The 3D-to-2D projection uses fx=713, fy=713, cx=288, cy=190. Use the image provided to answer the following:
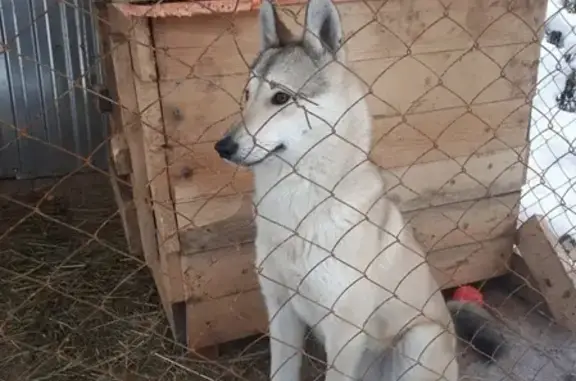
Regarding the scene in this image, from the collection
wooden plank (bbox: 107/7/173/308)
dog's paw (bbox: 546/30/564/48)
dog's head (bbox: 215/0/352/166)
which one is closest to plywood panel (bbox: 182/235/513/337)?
wooden plank (bbox: 107/7/173/308)

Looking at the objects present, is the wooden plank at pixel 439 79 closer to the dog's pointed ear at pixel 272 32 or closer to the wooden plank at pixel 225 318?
the dog's pointed ear at pixel 272 32

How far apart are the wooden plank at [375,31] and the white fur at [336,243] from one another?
0.78 ft

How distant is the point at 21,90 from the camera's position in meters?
3.65

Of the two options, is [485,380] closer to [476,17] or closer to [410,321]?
[410,321]

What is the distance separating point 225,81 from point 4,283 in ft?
4.64

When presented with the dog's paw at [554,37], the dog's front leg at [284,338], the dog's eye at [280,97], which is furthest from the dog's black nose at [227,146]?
the dog's paw at [554,37]

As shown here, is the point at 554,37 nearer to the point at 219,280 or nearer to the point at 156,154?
the point at 219,280

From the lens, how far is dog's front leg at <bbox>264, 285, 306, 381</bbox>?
6.86 feet

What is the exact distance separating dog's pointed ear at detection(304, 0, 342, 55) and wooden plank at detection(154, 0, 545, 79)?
0.38ft

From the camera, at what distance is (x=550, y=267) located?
9.05 feet

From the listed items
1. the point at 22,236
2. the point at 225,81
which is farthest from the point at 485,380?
the point at 22,236

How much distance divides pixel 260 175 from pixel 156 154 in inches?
15.3

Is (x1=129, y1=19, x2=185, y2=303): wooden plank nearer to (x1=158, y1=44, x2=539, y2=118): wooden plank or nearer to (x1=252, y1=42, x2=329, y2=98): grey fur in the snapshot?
(x1=158, y1=44, x2=539, y2=118): wooden plank

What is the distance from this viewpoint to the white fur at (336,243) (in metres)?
1.82
